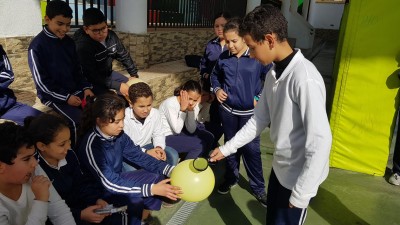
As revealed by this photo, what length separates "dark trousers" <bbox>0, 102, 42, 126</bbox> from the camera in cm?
250

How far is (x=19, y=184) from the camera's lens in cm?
163

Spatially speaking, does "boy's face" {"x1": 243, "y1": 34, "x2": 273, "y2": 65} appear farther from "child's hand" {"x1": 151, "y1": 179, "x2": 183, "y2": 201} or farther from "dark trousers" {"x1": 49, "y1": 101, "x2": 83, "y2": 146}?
"dark trousers" {"x1": 49, "y1": 101, "x2": 83, "y2": 146}

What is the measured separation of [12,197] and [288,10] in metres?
12.5

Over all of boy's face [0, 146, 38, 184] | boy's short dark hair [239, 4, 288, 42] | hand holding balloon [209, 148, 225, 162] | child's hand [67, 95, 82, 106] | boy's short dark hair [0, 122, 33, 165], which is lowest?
hand holding balloon [209, 148, 225, 162]

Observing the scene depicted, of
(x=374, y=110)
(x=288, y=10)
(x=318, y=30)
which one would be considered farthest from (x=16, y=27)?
(x=318, y=30)

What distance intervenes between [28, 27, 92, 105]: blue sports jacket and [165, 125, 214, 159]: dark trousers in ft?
3.38

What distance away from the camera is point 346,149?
3.79 metres

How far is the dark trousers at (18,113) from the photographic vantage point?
2500 millimetres

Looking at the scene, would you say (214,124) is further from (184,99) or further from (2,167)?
(2,167)

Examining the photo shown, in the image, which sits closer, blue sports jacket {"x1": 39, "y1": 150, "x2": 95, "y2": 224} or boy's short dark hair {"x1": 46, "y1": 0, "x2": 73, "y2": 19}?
blue sports jacket {"x1": 39, "y1": 150, "x2": 95, "y2": 224}

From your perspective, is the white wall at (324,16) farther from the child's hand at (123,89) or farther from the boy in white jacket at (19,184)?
the boy in white jacket at (19,184)

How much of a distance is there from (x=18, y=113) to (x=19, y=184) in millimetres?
1120

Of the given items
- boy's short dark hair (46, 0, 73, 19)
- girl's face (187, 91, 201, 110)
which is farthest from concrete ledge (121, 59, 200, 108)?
boy's short dark hair (46, 0, 73, 19)

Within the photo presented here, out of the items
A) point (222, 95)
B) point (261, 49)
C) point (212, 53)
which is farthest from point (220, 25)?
point (261, 49)
